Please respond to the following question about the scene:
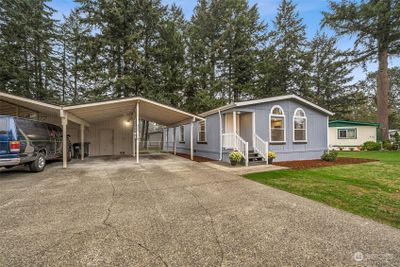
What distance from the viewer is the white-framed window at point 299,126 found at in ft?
35.8

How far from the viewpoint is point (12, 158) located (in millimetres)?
6055

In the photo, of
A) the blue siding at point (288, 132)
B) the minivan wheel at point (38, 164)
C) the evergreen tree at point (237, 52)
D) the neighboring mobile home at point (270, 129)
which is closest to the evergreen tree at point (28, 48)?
the minivan wheel at point (38, 164)

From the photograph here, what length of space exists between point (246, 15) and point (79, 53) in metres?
17.5

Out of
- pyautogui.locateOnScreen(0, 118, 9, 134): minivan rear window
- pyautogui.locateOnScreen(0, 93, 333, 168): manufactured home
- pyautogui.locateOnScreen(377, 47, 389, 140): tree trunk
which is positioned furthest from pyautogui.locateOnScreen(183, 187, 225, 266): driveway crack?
pyautogui.locateOnScreen(377, 47, 389, 140): tree trunk

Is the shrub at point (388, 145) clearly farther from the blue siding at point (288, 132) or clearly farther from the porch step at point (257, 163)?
the porch step at point (257, 163)

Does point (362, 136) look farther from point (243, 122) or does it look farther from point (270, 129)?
point (243, 122)

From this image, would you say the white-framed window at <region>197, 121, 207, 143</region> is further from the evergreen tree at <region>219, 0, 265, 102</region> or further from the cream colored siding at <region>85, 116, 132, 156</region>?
the evergreen tree at <region>219, 0, 265, 102</region>

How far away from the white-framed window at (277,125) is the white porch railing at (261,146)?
1045 mm

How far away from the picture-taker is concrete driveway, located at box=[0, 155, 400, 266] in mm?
2227

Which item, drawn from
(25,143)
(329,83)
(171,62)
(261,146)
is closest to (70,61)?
(171,62)

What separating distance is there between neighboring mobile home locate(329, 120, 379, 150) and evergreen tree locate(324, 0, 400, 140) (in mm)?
1010

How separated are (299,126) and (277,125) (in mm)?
1506

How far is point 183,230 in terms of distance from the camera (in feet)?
9.49

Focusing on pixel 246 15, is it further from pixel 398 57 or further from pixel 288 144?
pixel 288 144
